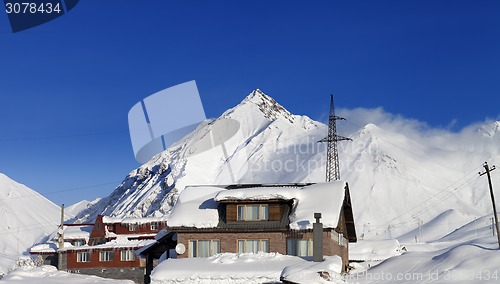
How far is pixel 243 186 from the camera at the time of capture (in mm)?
52688

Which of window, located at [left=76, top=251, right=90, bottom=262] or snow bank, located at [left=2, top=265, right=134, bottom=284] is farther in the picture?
window, located at [left=76, top=251, right=90, bottom=262]

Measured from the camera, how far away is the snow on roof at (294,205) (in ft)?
147

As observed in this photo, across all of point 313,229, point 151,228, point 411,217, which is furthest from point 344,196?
point 411,217

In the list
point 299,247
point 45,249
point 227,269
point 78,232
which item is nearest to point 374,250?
point 299,247

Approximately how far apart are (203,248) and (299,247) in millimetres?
6754

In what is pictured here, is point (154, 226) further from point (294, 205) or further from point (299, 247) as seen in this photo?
point (299, 247)

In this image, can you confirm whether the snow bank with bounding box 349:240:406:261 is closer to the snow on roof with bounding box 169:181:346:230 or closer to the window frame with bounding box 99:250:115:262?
the snow on roof with bounding box 169:181:346:230

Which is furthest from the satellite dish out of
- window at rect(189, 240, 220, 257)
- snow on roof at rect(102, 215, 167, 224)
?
snow on roof at rect(102, 215, 167, 224)

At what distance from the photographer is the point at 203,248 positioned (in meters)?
46.0

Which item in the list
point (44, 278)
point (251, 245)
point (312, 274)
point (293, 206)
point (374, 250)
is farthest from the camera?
point (374, 250)

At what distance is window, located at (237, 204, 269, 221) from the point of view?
46.3m

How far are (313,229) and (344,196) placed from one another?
6080 millimetres

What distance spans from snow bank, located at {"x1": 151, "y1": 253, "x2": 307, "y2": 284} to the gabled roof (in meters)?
2.86

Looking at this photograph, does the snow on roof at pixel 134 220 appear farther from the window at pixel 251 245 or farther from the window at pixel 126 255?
the window at pixel 251 245
